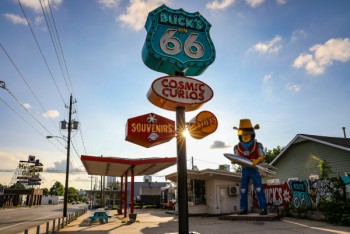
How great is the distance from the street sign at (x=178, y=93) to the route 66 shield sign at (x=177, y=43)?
73cm

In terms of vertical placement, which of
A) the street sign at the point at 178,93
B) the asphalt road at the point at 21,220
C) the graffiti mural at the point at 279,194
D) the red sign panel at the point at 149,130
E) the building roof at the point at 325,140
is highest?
the building roof at the point at 325,140

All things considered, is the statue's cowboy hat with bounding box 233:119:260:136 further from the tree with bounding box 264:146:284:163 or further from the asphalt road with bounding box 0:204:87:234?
the tree with bounding box 264:146:284:163

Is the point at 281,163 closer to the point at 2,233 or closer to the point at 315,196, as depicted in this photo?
the point at 315,196

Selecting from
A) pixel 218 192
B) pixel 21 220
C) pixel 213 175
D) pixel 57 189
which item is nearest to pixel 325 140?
pixel 213 175

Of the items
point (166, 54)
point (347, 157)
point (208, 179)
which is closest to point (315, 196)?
point (347, 157)

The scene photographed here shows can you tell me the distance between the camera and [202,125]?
7715mm

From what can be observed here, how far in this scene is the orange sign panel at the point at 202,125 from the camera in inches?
300

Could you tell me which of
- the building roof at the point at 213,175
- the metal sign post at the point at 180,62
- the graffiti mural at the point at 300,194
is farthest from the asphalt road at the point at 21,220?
the graffiti mural at the point at 300,194

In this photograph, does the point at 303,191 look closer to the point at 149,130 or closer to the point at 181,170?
the point at 181,170

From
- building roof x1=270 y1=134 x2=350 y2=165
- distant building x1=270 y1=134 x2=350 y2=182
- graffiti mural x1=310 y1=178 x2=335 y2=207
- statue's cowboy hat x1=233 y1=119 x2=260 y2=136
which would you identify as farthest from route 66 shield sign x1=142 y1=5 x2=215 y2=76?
building roof x1=270 y1=134 x2=350 y2=165

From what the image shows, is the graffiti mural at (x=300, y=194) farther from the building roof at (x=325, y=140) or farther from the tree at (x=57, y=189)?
the tree at (x=57, y=189)

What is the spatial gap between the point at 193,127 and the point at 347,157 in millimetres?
17395

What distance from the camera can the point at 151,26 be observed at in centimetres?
843

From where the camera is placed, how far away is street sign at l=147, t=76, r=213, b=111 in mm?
7586
